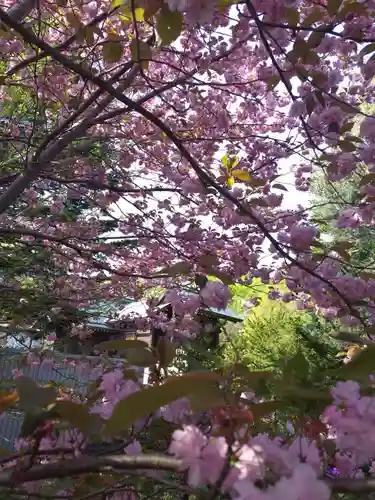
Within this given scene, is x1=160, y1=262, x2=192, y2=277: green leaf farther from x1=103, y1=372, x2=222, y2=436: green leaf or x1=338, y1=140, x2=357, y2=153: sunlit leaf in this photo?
x1=338, y1=140, x2=357, y2=153: sunlit leaf

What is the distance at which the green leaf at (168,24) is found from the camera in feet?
3.34

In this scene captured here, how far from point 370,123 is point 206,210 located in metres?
1.41

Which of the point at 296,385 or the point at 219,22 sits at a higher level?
the point at 219,22

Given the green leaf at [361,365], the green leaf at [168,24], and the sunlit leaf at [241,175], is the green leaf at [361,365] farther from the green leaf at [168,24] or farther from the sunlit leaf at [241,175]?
the sunlit leaf at [241,175]

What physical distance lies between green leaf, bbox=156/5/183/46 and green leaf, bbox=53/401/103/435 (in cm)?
78

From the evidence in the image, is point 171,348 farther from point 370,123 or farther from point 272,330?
point 272,330

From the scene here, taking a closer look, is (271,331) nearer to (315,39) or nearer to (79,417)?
(315,39)

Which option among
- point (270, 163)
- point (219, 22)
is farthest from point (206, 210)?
point (219, 22)

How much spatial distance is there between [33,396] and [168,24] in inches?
31.3

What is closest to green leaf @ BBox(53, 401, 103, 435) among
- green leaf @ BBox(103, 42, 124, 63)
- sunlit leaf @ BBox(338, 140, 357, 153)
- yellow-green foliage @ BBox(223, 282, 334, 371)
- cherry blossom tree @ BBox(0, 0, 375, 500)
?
cherry blossom tree @ BBox(0, 0, 375, 500)

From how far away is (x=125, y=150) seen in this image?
3.54m

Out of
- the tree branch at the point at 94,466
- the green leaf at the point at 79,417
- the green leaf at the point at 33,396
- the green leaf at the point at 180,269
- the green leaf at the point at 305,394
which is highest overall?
the green leaf at the point at 180,269

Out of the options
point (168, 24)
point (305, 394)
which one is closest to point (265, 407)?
point (305, 394)

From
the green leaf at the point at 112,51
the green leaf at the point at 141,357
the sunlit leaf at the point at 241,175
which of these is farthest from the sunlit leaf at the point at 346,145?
the green leaf at the point at 141,357
